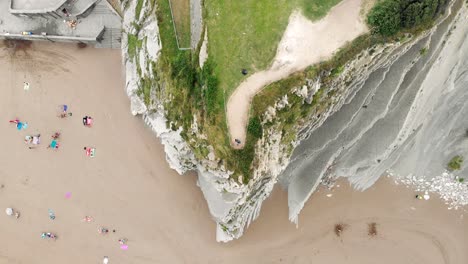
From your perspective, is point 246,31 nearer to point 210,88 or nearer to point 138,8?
point 210,88

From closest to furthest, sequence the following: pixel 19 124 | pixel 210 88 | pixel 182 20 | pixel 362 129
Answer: pixel 210 88, pixel 182 20, pixel 362 129, pixel 19 124

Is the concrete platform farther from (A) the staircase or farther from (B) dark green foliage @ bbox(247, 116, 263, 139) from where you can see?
(B) dark green foliage @ bbox(247, 116, 263, 139)

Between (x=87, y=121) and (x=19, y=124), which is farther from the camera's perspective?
(x=19, y=124)

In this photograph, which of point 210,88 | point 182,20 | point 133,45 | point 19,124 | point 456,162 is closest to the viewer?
point 210,88

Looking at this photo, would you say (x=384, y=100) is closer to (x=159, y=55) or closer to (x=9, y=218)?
(x=159, y=55)

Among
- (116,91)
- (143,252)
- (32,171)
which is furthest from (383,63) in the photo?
(32,171)

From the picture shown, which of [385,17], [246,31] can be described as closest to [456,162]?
[385,17]

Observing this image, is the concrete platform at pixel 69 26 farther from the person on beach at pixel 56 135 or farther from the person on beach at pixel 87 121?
the person on beach at pixel 56 135
